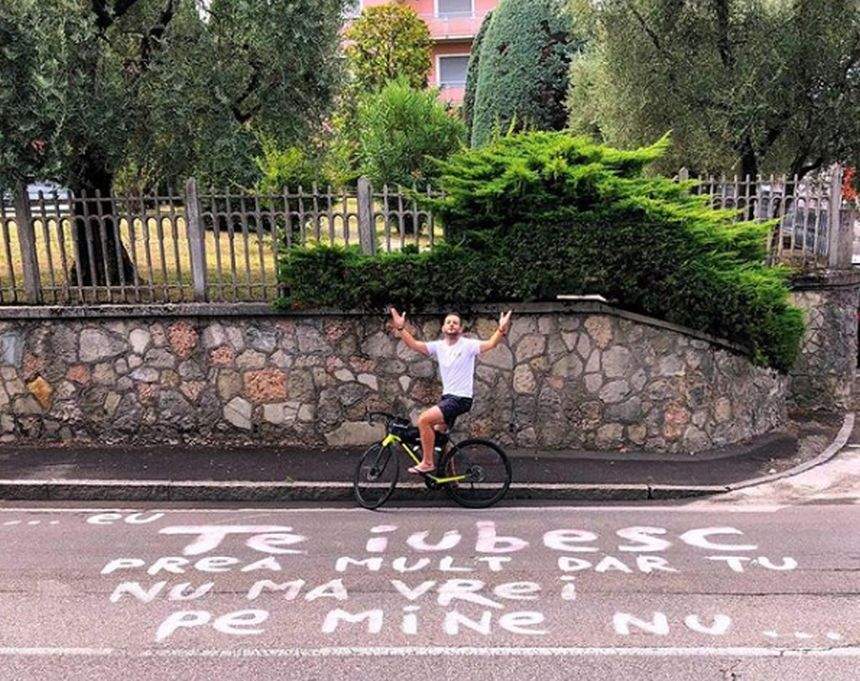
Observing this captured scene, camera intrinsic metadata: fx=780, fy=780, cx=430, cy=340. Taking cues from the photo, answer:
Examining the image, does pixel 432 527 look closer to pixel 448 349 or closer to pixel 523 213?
pixel 448 349

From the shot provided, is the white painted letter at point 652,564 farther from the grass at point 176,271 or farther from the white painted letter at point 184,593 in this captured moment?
the grass at point 176,271

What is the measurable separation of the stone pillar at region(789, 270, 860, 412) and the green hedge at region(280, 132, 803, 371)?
2.11 metres

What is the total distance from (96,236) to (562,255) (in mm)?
5286

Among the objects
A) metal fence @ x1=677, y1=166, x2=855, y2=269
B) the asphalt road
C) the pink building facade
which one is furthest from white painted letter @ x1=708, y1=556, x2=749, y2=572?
the pink building facade

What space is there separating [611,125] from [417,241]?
5604mm

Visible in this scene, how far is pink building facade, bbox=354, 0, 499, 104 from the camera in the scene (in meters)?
34.0

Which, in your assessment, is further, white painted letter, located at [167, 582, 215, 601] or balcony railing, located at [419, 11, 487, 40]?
balcony railing, located at [419, 11, 487, 40]

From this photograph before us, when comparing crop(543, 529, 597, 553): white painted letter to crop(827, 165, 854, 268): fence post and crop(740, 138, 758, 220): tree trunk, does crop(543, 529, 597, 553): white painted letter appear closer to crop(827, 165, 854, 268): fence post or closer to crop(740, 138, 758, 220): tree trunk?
crop(740, 138, 758, 220): tree trunk

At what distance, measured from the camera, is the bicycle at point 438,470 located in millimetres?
6984

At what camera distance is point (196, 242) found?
8.40 metres

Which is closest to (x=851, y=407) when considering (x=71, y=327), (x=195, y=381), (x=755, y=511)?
(x=755, y=511)

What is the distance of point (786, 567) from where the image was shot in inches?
219

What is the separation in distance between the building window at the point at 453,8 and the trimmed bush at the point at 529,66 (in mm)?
19524

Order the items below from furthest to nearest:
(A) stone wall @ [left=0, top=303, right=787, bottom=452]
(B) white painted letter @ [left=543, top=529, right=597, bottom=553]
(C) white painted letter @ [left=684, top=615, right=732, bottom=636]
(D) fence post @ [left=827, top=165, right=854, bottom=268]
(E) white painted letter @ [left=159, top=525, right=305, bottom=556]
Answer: (D) fence post @ [left=827, top=165, right=854, bottom=268] < (A) stone wall @ [left=0, top=303, right=787, bottom=452] < (E) white painted letter @ [left=159, top=525, right=305, bottom=556] < (B) white painted letter @ [left=543, top=529, right=597, bottom=553] < (C) white painted letter @ [left=684, top=615, right=732, bottom=636]
